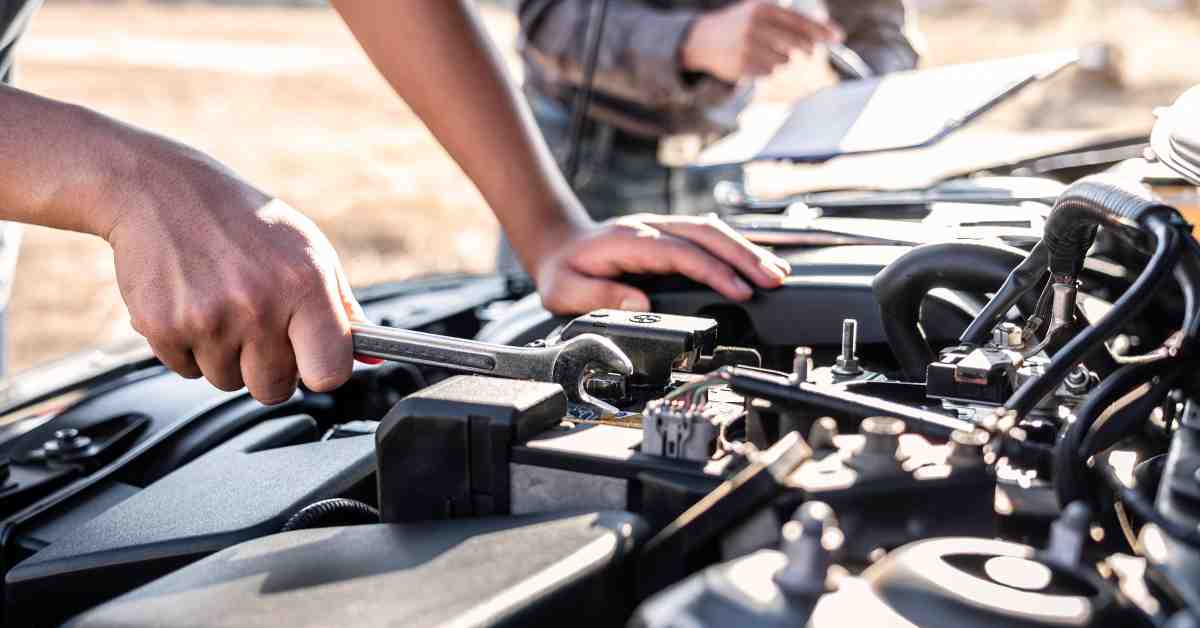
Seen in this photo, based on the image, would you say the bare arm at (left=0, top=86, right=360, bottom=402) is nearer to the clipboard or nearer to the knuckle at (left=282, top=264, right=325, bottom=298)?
the knuckle at (left=282, top=264, right=325, bottom=298)

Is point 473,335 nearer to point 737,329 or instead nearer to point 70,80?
point 737,329

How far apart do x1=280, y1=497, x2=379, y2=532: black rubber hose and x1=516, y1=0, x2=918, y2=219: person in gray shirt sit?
1.32 meters

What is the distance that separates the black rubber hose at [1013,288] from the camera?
818 mm

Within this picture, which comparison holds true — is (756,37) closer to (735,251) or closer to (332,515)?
(735,251)

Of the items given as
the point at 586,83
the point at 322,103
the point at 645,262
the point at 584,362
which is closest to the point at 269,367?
the point at 584,362

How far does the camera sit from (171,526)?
0.80 meters

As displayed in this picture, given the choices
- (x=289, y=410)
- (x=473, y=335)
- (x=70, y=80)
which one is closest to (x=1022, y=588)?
(x=289, y=410)

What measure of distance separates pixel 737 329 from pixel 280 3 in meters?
21.3

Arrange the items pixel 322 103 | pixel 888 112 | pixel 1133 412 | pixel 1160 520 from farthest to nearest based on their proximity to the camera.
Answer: pixel 322 103 < pixel 888 112 < pixel 1133 412 < pixel 1160 520

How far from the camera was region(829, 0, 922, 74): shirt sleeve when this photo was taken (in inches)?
89.9

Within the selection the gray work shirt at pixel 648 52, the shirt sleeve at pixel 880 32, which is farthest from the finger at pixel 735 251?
the shirt sleeve at pixel 880 32

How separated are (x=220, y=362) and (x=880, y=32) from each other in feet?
5.85

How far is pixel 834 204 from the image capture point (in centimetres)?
152

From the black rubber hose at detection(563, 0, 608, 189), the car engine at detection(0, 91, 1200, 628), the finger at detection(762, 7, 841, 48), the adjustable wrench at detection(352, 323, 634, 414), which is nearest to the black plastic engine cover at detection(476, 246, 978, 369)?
the car engine at detection(0, 91, 1200, 628)
